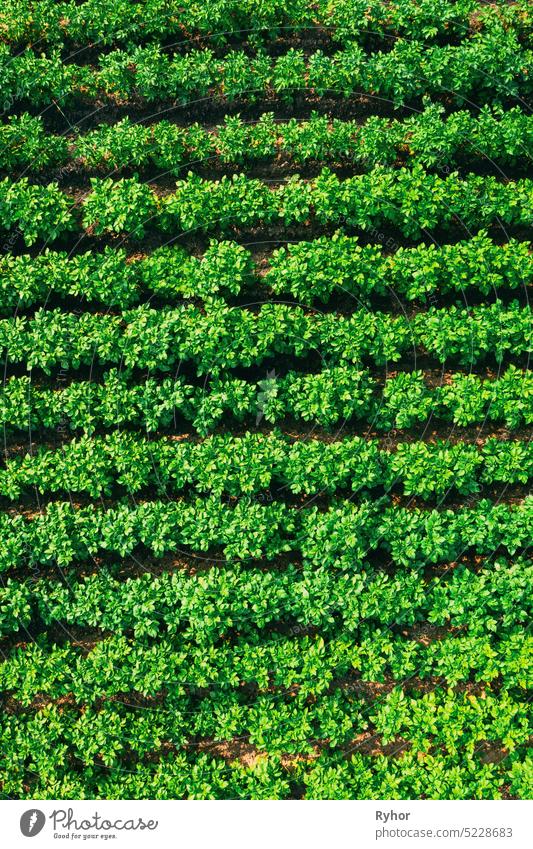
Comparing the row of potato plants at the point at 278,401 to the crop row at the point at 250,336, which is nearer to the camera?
the row of potato plants at the point at 278,401

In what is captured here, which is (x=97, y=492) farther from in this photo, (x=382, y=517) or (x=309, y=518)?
(x=382, y=517)

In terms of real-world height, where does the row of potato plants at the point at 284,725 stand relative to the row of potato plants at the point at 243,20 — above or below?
below

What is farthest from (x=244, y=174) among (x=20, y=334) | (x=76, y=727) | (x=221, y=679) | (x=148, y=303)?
(x=76, y=727)


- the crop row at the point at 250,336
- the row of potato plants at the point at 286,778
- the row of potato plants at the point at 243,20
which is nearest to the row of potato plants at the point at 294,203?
the crop row at the point at 250,336

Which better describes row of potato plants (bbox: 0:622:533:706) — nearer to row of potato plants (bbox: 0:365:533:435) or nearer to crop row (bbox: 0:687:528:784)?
crop row (bbox: 0:687:528:784)

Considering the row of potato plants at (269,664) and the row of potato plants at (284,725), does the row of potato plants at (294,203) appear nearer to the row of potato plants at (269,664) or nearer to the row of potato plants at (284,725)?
the row of potato plants at (269,664)

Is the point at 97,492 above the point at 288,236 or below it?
below

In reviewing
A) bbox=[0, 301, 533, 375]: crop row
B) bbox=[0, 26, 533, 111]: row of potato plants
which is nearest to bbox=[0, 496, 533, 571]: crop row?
bbox=[0, 301, 533, 375]: crop row
